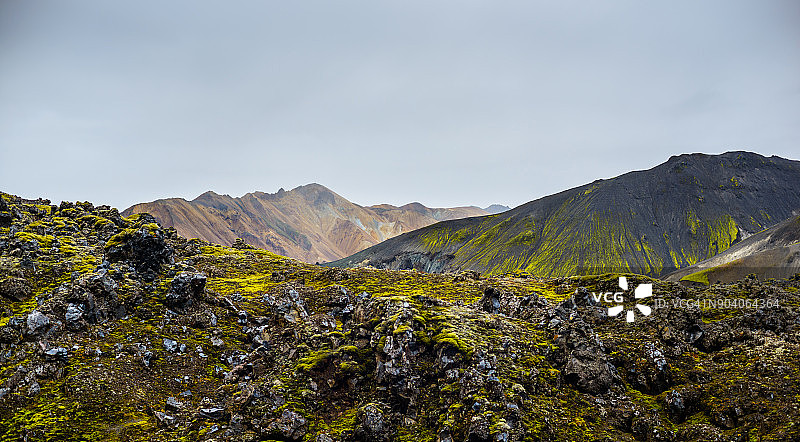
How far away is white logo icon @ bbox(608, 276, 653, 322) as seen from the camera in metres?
27.6

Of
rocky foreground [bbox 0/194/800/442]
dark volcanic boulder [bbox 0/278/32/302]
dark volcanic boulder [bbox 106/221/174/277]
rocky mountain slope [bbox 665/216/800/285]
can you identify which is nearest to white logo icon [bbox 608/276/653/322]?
rocky foreground [bbox 0/194/800/442]

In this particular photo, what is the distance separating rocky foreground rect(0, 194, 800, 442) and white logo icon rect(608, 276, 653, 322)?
3.50 ft

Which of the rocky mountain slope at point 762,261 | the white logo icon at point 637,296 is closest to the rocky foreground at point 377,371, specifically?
the white logo icon at point 637,296

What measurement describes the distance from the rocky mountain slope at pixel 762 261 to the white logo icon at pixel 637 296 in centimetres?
10555

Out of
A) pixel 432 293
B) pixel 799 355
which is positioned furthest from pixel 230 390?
pixel 432 293

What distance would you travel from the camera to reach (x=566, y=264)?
632 feet

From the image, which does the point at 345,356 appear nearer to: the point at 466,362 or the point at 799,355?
the point at 466,362

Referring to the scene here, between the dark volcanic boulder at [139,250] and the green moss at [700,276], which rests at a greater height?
the dark volcanic boulder at [139,250]

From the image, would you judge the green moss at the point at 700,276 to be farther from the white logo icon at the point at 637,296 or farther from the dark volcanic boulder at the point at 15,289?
the dark volcanic boulder at the point at 15,289

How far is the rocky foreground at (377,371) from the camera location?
609 inches

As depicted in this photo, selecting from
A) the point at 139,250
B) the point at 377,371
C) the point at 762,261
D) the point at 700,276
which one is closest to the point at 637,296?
the point at 377,371

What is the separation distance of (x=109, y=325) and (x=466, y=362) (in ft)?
69.5

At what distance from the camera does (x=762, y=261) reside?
121 m

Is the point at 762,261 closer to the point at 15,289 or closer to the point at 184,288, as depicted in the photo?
the point at 184,288
